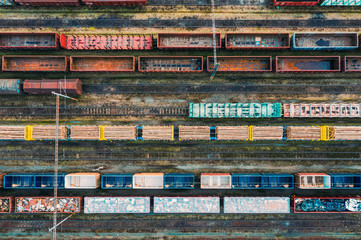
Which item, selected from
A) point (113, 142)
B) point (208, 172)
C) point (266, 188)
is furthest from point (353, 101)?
point (113, 142)

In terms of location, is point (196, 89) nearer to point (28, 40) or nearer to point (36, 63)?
point (36, 63)

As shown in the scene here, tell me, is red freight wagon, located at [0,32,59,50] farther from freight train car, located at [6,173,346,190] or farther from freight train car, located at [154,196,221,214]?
freight train car, located at [154,196,221,214]

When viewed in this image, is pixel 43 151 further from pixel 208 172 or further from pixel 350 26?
pixel 350 26

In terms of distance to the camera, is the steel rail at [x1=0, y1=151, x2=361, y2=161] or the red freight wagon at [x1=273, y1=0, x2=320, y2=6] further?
the steel rail at [x1=0, y1=151, x2=361, y2=161]

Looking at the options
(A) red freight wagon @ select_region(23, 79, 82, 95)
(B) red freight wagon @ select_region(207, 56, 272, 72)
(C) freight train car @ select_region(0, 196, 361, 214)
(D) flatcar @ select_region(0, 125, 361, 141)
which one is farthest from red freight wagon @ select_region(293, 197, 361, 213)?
(A) red freight wagon @ select_region(23, 79, 82, 95)

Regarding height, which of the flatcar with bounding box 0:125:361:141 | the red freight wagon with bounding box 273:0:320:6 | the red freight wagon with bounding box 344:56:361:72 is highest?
the red freight wagon with bounding box 273:0:320:6

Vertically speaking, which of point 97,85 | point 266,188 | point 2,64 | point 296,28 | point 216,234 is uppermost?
point 296,28

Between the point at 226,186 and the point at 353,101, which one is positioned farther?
the point at 353,101
